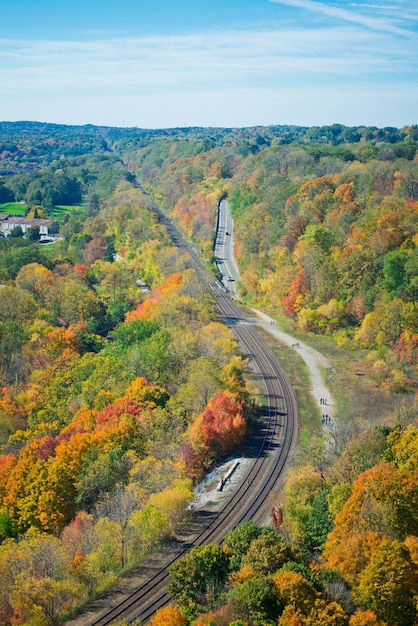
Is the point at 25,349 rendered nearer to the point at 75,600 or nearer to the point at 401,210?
the point at 75,600

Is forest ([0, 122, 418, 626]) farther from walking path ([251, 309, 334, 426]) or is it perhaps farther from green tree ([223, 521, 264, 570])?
walking path ([251, 309, 334, 426])

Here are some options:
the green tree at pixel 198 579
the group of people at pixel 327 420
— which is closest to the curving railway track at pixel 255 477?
the group of people at pixel 327 420

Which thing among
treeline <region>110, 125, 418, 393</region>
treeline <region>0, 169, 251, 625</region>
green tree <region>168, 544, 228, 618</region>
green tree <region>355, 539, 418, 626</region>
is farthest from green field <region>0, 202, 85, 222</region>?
green tree <region>355, 539, 418, 626</region>

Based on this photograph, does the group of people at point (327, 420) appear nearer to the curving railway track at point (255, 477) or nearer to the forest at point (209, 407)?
the forest at point (209, 407)

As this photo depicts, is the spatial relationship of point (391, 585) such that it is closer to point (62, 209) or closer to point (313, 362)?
point (313, 362)

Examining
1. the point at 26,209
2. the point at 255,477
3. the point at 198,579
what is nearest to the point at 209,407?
the point at 255,477

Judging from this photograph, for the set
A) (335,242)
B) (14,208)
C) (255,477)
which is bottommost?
(255,477)
